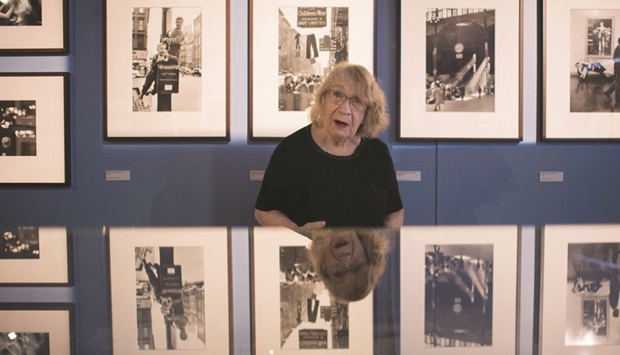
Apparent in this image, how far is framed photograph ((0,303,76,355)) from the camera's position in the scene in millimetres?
514

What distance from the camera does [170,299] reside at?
0.71m

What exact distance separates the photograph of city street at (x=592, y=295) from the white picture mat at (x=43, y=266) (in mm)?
689

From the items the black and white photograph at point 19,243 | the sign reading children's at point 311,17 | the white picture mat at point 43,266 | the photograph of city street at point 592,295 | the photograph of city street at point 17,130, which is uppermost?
the sign reading children's at point 311,17

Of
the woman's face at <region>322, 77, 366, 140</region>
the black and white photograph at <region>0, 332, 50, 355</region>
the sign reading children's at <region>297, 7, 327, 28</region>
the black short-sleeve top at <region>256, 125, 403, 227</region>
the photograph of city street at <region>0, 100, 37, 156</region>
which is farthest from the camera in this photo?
the photograph of city street at <region>0, 100, 37, 156</region>

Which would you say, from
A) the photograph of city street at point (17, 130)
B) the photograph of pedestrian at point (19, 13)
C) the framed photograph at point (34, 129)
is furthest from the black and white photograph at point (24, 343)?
the photograph of pedestrian at point (19, 13)

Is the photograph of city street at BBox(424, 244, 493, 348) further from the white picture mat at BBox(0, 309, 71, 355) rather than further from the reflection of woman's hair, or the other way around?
the white picture mat at BBox(0, 309, 71, 355)

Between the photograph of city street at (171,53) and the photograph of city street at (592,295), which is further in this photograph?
the photograph of city street at (171,53)

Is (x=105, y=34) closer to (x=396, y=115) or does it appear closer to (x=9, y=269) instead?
(x=396, y=115)

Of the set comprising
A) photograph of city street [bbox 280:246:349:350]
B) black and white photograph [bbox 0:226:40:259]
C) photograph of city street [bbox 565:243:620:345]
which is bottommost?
black and white photograph [bbox 0:226:40:259]

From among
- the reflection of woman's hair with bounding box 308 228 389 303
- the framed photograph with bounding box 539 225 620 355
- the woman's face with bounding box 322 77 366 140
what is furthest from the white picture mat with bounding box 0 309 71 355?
the woman's face with bounding box 322 77 366 140

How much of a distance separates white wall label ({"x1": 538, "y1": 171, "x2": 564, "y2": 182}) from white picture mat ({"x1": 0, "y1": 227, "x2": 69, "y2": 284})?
347 centimetres

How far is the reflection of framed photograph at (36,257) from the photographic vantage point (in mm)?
895

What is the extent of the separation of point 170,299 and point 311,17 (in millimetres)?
3416

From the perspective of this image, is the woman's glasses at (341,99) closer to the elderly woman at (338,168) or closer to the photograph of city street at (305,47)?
the elderly woman at (338,168)
